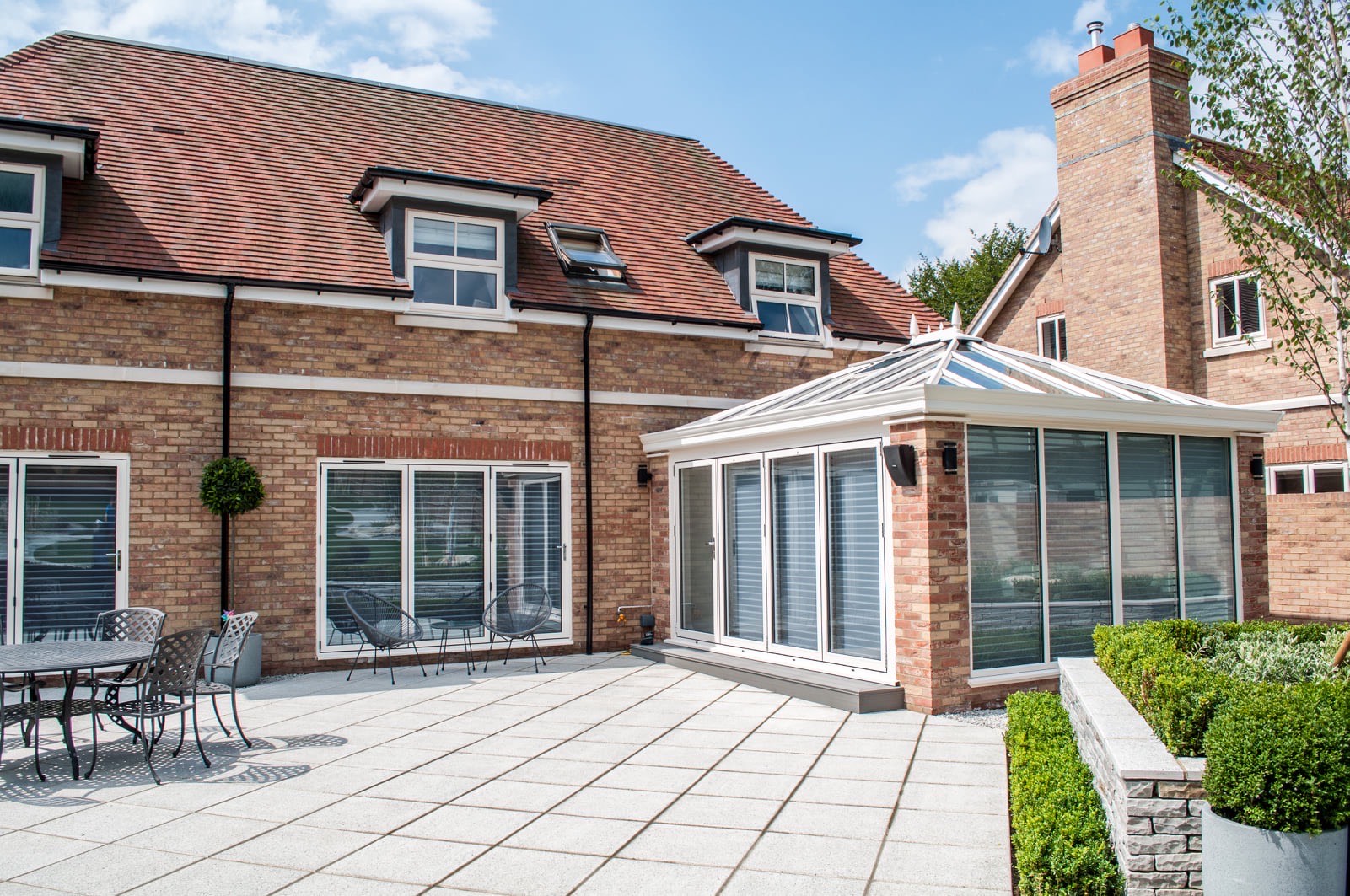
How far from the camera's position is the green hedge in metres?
3.83

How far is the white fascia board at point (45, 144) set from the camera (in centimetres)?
866

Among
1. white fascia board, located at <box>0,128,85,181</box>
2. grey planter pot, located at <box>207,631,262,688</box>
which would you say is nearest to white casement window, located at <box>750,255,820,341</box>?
grey planter pot, located at <box>207,631,262,688</box>

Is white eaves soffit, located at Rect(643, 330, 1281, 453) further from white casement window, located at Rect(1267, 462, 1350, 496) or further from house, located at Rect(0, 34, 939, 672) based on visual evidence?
Result: white casement window, located at Rect(1267, 462, 1350, 496)

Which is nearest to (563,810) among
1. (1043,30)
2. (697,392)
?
(697,392)

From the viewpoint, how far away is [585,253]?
1196cm

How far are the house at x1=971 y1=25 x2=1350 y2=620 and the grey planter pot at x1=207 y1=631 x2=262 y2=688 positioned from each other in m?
12.1

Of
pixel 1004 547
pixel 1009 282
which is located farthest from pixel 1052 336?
pixel 1004 547

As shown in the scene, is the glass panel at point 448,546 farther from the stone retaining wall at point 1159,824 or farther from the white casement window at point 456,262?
the stone retaining wall at point 1159,824

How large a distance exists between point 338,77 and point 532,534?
733 centimetres

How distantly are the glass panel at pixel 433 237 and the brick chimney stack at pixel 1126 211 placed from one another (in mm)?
9890

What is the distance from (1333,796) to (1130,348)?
1163cm

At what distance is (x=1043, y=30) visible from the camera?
9.70 m

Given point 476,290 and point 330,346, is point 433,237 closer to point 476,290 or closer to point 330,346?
point 476,290

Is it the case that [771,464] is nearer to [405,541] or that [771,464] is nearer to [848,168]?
[405,541]
